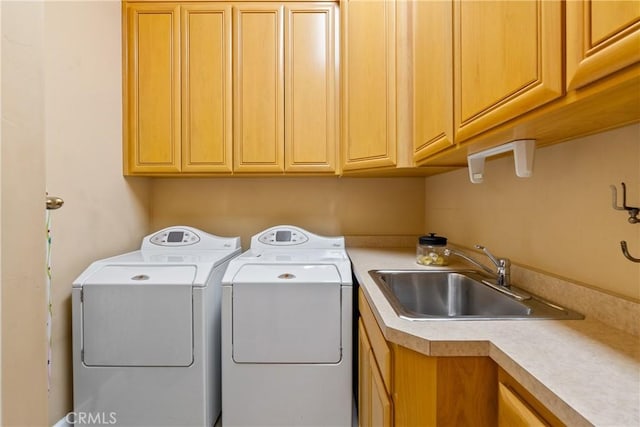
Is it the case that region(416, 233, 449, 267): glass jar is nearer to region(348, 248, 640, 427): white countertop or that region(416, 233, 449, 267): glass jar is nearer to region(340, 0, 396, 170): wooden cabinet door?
region(340, 0, 396, 170): wooden cabinet door

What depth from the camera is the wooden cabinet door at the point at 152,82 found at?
1968 mm

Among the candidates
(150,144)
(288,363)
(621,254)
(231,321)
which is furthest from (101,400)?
(621,254)

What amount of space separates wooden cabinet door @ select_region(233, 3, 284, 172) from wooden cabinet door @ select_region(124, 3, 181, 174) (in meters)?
0.38

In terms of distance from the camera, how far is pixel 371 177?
2.26 metres

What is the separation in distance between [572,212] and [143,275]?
1.82 metres

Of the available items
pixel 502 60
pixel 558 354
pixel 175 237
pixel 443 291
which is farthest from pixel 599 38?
pixel 175 237

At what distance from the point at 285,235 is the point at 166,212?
96 centimetres

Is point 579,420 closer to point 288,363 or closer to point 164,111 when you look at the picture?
point 288,363

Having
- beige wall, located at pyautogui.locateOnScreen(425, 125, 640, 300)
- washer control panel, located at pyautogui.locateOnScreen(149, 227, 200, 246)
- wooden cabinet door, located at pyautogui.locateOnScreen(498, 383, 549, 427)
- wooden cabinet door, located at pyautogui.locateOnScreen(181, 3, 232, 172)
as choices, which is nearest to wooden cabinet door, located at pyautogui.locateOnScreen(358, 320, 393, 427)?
wooden cabinet door, located at pyautogui.locateOnScreen(498, 383, 549, 427)

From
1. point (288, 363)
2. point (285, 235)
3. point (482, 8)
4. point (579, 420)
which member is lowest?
point (288, 363)

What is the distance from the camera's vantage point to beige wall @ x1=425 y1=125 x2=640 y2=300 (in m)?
0.83

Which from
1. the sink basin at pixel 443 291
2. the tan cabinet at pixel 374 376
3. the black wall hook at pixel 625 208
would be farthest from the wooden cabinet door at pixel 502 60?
the tan cabinet at pixel 374 376

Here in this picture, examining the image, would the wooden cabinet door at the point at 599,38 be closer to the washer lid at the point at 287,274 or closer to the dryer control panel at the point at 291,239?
the washer lid at the point at 287,274

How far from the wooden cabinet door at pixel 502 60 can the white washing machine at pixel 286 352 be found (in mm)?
977
